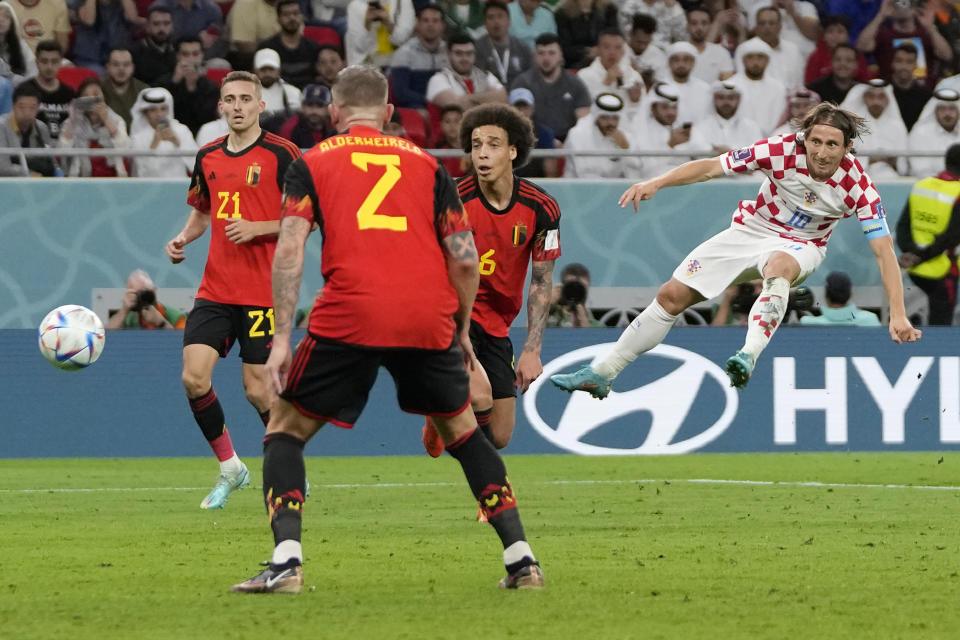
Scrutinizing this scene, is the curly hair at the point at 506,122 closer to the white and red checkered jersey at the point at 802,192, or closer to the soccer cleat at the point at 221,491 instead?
the white and red checkered jersey at the point at 802,192

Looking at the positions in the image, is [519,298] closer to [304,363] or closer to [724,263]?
[724,263]

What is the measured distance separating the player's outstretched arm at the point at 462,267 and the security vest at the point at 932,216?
10054mm

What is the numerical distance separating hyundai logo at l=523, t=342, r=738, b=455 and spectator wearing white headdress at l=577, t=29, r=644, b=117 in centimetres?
335

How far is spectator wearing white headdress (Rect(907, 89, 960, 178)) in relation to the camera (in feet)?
52.5

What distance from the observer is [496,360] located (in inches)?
343

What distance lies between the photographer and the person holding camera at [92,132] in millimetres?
14883

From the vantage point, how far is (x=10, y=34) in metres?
15.6

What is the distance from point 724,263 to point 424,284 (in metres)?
4.01

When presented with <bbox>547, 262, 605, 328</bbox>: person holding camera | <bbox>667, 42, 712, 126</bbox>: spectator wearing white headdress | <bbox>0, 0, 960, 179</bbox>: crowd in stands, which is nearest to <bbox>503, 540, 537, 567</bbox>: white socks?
<bbox>547, 262, 605, 328</bbox>: person holding camera

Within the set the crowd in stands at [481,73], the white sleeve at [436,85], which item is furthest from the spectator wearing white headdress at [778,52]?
the white sleeve at [436,85]

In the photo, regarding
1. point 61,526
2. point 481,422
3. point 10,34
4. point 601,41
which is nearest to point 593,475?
point 481,422

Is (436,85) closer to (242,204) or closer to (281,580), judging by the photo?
(242,204)

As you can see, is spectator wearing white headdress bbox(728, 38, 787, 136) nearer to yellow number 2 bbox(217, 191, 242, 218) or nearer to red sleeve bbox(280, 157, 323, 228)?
yellow number 2 bbox(217, 191, 242, 218)

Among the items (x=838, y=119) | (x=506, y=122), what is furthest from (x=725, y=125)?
(x=506, y=122)
